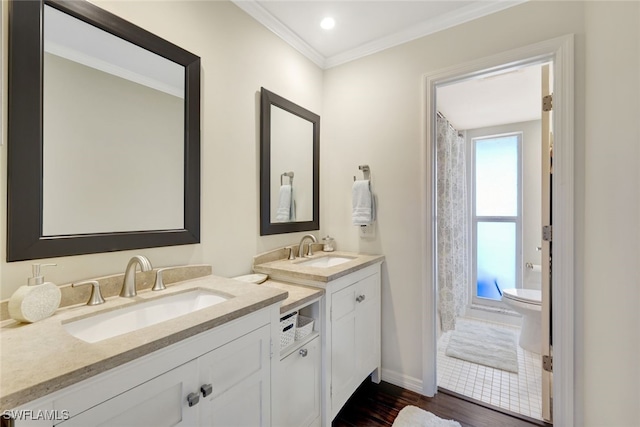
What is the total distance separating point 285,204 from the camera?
2021 millimetres

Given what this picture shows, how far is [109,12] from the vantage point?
1145 mm

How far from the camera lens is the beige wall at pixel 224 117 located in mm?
1303

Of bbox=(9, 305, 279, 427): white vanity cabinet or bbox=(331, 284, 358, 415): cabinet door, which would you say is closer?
bbox=(9, 305, 279, 427): white vanity cabinet

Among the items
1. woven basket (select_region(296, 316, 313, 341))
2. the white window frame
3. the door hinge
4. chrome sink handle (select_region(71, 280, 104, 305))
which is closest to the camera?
chrome sink handle (select_region(71, 280, 104, 305))

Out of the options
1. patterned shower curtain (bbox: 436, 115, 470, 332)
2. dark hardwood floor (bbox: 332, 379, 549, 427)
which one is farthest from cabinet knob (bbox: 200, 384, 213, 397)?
patterned shower curtain (bbox: 436, 115, 470, 332)

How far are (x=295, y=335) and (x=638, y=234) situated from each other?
126cm

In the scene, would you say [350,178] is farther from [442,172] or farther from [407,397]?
[407,397]

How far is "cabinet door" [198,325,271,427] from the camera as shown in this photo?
2.95 ft

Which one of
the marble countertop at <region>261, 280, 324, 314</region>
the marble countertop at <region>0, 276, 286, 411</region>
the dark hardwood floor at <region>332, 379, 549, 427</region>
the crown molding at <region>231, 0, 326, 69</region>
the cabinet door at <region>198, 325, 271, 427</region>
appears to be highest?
the crown molding at <region>231, 0, 326, 69</region>

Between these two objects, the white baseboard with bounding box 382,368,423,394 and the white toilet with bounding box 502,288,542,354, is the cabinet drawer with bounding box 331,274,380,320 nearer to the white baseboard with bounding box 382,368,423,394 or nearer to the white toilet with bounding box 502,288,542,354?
the white baseboard with bounding box 382,368,423,394

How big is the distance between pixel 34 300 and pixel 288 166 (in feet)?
4.85

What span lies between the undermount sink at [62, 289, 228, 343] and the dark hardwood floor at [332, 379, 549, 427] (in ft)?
3.70

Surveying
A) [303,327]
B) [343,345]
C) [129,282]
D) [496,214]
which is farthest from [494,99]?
[129,282]

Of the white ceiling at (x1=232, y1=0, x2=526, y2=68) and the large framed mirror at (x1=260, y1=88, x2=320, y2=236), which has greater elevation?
the white ceiling at (x1=232, y1=0, x2=526, y2=68)
